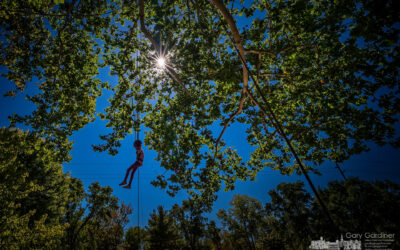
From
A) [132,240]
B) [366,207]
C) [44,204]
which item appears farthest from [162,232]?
[366,207]

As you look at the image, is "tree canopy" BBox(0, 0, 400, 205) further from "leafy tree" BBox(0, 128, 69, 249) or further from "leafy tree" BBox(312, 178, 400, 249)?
"leafy tree" BBox(312, 178, 400, 249)

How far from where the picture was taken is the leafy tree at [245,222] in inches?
1087

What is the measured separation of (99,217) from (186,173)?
964 inches

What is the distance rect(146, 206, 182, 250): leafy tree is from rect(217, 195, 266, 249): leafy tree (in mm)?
10780

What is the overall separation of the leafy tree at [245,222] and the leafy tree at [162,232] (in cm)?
1078

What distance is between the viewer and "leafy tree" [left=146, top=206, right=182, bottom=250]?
21875 mm

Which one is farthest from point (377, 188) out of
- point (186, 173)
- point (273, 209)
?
point (186, 173)

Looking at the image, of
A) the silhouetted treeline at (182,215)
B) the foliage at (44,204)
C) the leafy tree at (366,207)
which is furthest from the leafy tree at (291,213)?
the foliage at (44,204)

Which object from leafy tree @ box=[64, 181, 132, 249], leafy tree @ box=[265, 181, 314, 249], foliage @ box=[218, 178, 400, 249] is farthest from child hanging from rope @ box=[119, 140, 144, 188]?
leafy tree @ box=[265, 181, 314, 249]

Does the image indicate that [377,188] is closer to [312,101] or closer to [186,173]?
[312,101]

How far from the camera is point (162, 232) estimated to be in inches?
893

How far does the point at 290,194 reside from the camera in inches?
1021

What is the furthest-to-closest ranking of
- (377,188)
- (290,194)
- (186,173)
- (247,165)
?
1. (290,194)
2. (377,188)
3. (247,165)
4. (186,173)

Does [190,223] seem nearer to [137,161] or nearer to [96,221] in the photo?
[96,221]
